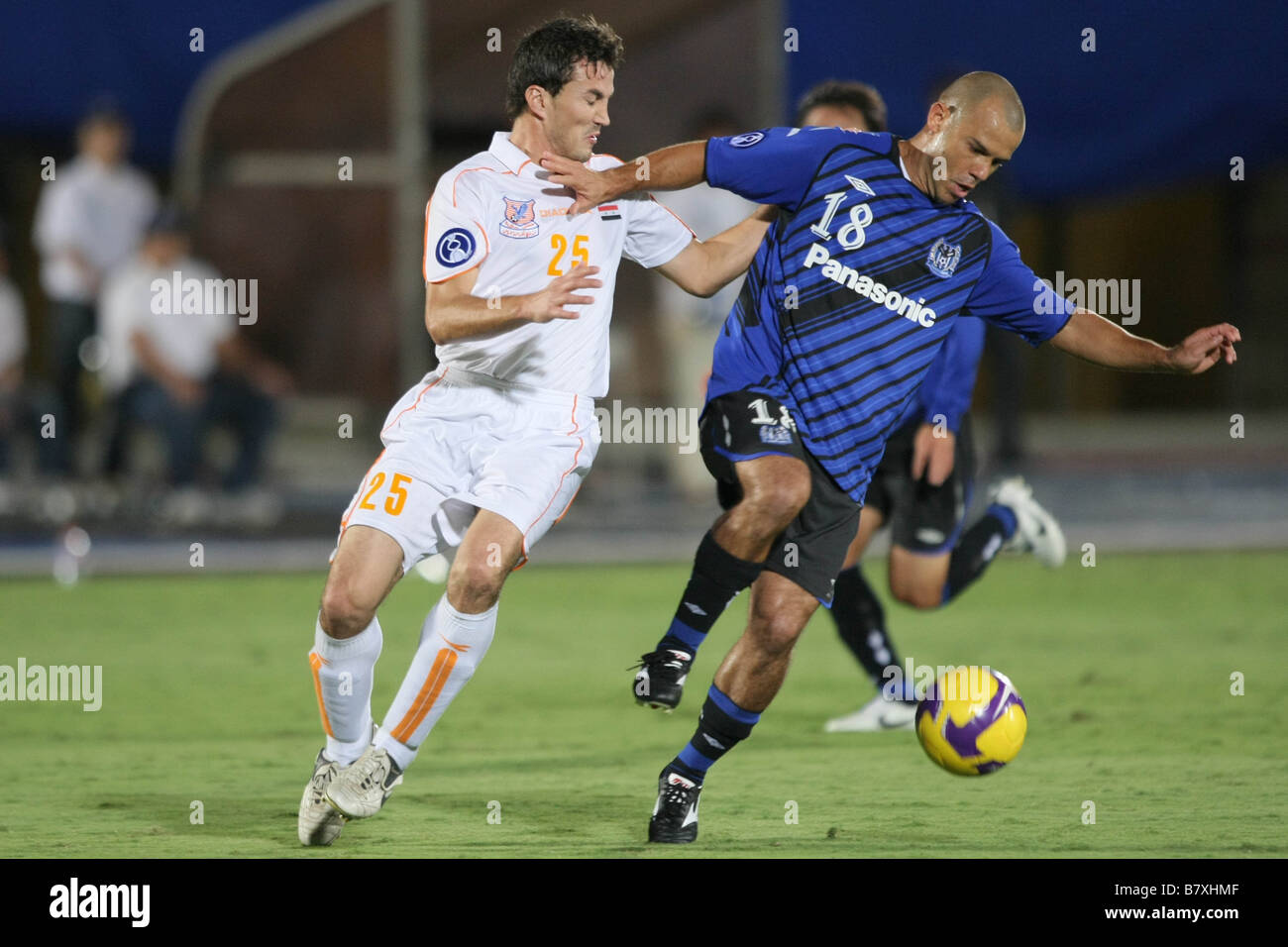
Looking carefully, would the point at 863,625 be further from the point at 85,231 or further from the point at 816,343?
the point at 85,231

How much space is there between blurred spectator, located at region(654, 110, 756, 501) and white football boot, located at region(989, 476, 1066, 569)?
5.10m

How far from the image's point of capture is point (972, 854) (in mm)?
4988

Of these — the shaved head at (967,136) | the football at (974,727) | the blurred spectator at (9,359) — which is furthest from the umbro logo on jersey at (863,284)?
the blurred spectator at (9,359)

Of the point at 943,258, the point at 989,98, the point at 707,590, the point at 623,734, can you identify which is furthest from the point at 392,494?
the point at 623,734

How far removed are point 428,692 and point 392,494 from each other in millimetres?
569

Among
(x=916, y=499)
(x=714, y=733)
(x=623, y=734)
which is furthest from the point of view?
(x=916, y=499)

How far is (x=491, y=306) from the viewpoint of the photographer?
16.8 ft

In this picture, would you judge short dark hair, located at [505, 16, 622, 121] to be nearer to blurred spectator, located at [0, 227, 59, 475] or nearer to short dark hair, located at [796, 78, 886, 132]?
short dark hair, located at [796, 78, 886, 132]

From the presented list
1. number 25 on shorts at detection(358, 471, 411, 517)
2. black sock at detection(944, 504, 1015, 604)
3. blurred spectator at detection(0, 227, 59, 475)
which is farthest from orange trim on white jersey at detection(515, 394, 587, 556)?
blurred spectator at detection(0, 227, 59, 475)

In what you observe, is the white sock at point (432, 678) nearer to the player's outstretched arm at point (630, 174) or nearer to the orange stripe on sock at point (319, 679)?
the orange stripe on sock at point (319, 679)

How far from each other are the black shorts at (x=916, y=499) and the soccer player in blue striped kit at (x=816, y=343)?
164 cm

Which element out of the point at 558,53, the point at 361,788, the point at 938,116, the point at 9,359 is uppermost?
the point at 9,359

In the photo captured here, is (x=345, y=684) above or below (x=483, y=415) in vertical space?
below

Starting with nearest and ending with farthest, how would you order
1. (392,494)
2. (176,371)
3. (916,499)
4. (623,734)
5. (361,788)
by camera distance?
(361,788) < (392,494) < (623,734) < (916,499) < (176,371)
